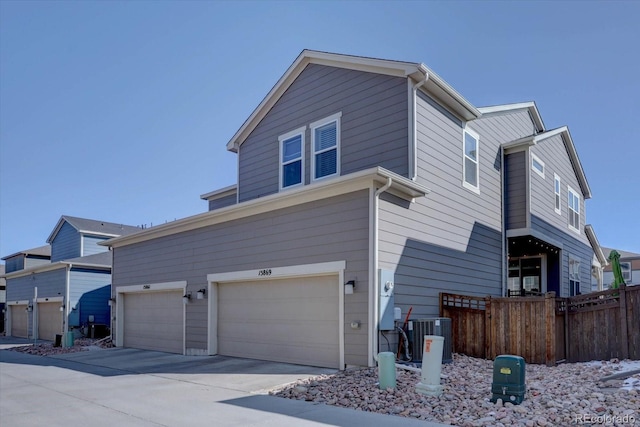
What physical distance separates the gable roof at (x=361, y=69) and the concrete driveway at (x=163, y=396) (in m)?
6.82

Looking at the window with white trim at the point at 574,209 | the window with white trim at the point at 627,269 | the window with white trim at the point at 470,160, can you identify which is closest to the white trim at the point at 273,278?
the window with white trim at the point at 470,160

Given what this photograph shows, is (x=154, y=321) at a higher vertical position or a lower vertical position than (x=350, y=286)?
lower

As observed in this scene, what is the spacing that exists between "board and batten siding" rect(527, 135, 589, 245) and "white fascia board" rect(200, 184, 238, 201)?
32.3ft

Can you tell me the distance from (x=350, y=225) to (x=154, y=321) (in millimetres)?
9412

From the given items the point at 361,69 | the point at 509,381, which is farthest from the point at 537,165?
the point at 509,381

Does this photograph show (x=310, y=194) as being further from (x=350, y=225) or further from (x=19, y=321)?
(x=19, y=321)

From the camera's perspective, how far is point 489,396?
7289mm

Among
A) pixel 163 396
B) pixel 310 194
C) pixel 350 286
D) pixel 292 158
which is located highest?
pixel 292 158

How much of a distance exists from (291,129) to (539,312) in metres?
8.05

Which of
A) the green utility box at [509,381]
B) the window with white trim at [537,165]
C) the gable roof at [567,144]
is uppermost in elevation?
the gable roof at [567,144]

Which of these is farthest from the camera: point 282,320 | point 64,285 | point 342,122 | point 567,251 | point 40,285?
point 40,285

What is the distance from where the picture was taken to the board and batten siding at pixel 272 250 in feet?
31.5

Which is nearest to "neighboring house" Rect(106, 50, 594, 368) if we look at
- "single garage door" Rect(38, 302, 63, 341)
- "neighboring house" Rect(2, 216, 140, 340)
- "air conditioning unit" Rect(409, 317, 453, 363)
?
"air conditioning unit" Rect(409, 317, 453, 363)

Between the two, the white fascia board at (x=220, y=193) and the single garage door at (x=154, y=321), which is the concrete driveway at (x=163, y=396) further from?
the white fascia board at (x=220, y=193)
